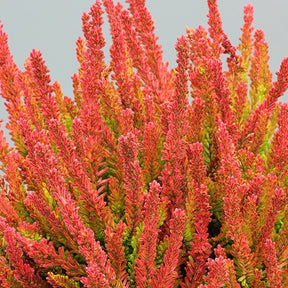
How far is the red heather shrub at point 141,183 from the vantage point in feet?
5.39

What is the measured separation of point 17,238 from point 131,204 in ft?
1.54

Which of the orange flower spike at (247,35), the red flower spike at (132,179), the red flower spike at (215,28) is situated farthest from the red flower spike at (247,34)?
the red flower spike at (132,179)

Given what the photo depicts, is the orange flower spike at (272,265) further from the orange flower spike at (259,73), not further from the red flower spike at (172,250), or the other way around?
the orange flower spike at (259,73)

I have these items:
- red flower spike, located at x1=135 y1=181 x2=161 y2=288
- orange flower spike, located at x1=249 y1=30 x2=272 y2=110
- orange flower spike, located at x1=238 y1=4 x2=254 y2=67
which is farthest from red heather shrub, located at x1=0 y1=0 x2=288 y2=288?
orange flower spike, located at x1=238 y1=4 x2=254 y2=67

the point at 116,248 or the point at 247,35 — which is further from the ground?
the point at 247,35

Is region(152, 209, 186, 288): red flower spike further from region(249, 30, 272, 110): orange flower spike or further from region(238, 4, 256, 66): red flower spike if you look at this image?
region(238, 4, 256, 66): red flower spike

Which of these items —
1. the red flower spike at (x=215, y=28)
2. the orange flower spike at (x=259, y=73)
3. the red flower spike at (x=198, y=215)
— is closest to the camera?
the red flower spike at (x=198, y=215)

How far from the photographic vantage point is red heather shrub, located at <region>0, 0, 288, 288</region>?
1.64 meters

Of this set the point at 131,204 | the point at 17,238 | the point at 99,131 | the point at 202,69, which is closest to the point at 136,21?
the point at 202,69

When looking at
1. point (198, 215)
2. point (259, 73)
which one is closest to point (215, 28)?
point (259, 73)

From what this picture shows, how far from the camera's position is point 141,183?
170 cm

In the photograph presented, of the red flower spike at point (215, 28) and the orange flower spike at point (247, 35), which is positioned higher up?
the orange flower spike at point (247, 35)

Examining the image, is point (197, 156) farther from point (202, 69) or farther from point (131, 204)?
point (202, 69)

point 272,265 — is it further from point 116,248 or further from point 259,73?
point 259,73
